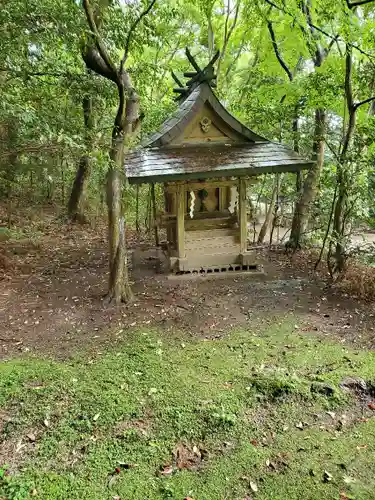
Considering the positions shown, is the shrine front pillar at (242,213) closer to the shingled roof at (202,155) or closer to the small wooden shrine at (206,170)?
the small wooden shrine at (206,170)

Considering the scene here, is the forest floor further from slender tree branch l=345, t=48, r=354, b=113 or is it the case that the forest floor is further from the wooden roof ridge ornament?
the wooden roof ridge ornament

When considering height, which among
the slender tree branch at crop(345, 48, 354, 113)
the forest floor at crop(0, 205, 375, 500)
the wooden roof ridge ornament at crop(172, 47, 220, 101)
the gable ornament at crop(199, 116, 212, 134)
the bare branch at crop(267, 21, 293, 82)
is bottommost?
the forest floor at crop(0, 205, 375, 500)

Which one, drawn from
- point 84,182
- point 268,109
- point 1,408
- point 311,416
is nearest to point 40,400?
point 1,408

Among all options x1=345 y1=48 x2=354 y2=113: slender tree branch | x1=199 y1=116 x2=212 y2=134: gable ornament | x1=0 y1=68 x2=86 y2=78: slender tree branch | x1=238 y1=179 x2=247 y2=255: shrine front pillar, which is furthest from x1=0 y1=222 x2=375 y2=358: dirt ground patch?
x1=0 y1=68 x2=86 y2=78: slender tree branch

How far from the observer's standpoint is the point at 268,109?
866 cm

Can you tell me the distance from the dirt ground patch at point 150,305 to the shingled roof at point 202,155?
209 cm

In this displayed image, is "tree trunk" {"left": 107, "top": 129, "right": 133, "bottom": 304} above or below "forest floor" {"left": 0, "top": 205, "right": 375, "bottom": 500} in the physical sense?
above

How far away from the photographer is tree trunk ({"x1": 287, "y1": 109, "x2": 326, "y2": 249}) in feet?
28.6

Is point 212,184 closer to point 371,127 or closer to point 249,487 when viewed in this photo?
point 371,127

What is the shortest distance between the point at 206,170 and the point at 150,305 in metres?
2.49

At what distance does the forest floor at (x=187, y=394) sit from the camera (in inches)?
124

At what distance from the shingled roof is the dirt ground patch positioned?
209 cm

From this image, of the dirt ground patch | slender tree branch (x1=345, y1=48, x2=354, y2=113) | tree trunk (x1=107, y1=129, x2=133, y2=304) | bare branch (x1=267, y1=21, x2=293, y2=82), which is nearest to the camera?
the dirt ground patch

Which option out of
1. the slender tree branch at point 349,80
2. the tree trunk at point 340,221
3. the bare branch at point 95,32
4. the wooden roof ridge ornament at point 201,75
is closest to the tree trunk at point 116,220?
the bare branch at point 95,32
